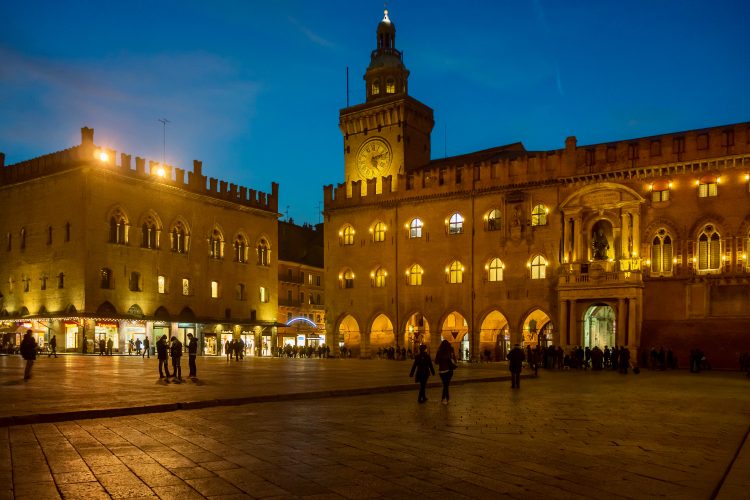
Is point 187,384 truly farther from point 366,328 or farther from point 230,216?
point 230,216

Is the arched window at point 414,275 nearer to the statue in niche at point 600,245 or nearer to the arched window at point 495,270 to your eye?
the arched window at point 495,270

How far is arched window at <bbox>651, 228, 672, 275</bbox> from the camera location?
4094 centimetres

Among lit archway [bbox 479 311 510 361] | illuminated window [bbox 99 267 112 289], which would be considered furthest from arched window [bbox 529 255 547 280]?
illuminated window [bbox 99 267 112 289]

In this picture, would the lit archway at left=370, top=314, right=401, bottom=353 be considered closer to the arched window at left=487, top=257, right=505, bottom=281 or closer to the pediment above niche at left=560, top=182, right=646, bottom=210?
the arched window at left=487, top=257, right=505, bottom=281

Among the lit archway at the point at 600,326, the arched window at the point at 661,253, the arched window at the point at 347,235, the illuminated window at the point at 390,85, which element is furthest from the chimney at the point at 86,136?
the arched window at the point at 661,253

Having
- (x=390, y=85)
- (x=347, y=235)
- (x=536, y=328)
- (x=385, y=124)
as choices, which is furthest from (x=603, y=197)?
(x=390, y=85)

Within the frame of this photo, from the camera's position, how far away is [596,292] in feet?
137

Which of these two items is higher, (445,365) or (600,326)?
(445,365)

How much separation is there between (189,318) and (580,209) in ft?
92.6

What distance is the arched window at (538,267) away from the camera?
45188 mm

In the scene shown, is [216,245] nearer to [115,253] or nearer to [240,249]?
[240,249]

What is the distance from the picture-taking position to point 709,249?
40.1 meters

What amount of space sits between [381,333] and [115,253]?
19.0 metres

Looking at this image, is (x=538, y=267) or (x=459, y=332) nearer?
(x=538, y=267)
